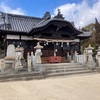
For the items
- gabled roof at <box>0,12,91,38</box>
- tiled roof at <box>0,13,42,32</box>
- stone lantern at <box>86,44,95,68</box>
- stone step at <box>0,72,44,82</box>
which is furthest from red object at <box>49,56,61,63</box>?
stone step at <box>0,72,44,82</box>

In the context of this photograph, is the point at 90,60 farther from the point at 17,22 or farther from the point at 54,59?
the point at 17,22

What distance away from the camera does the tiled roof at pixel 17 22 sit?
1588cm

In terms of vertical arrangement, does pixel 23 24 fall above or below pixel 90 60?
above

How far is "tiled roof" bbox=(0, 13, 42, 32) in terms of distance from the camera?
625 inches

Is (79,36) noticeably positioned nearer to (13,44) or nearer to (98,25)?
(13,44)

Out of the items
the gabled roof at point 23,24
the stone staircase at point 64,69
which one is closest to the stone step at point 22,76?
the stone staircase at point 64,69

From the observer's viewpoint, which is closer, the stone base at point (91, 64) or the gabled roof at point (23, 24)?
the stone base at point (91, 64)

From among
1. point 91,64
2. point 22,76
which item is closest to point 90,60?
point 91,64

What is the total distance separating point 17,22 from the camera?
17.7 meters

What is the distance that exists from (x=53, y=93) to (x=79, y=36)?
40.6 feet

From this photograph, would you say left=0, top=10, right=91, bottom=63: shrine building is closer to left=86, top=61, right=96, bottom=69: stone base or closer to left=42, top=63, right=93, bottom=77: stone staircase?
left=42, top=63, right=93, bottom=77: stone staircase

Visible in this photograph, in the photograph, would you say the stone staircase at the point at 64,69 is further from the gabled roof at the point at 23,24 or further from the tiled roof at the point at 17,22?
the tiled roof at the point at 17,22

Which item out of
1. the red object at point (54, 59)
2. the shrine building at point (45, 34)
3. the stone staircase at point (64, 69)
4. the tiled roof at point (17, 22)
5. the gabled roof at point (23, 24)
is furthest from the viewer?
the red object at point (54, 59)

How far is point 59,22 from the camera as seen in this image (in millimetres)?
16078
